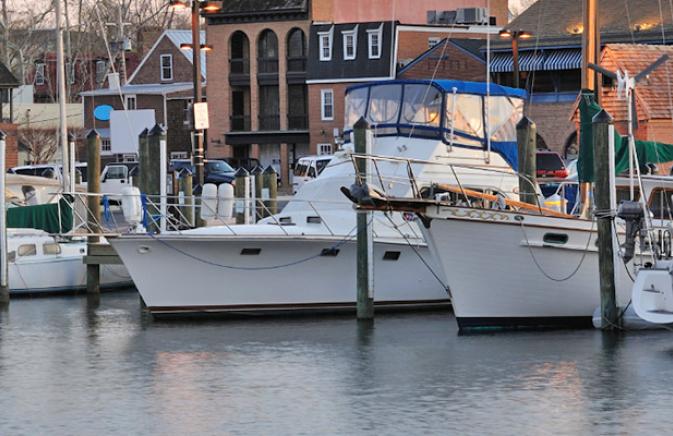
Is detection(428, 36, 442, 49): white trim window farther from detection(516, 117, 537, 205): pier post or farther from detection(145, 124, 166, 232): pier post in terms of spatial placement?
detection(516, 117, 537, 205): pier post

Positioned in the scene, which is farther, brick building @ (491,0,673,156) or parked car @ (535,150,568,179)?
brick building @ (491,0,673,156)

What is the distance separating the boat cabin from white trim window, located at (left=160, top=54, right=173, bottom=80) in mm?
58626

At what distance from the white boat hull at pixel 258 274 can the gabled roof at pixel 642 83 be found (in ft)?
60.2

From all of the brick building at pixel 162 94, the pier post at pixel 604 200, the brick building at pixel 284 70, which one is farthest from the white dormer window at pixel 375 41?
the pier post at pixel 604 200

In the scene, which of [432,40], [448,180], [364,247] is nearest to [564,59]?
[432,40]

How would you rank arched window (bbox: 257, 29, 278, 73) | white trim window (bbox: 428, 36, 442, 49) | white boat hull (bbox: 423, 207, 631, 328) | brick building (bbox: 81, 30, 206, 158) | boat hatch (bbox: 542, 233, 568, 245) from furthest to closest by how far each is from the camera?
1. brick building (bbox: 81, 30, 206, 158)
2. arched window (bbox: 257, 29, 278, 73)
3. white trim window (bbox: 428, 36, 442, 49)
4. boat hatch (bbox: 542, 233, 568, 245)
5. white boat hull (bbox: 423, 207, 631, 328)

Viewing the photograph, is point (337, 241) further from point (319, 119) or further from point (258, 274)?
point (319, 119)

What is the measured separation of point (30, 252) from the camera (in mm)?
32125

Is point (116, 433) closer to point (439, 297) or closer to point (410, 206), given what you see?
point (410, 206)

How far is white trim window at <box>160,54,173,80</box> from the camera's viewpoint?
86812 mm

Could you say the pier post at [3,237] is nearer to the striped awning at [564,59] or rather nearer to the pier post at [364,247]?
the pier post at [364,247]

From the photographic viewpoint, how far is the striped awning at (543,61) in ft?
212

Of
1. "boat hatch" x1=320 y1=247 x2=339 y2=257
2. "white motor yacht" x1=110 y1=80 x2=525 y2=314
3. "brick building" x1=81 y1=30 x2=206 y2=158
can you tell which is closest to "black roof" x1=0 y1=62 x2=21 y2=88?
"brick building" x1=81 y1=30 x2=206 y2=158

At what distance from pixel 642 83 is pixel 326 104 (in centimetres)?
3245
